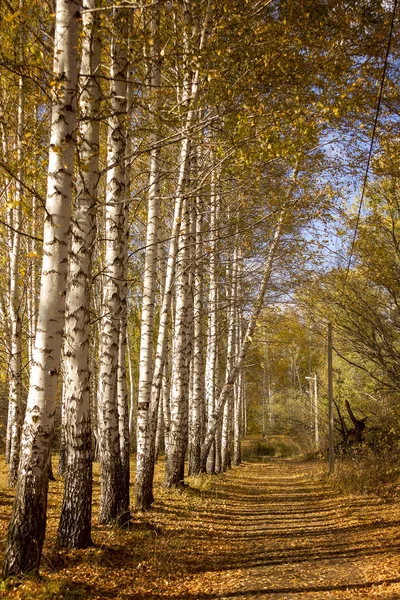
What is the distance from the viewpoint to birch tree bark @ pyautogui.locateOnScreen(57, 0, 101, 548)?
18.2ft

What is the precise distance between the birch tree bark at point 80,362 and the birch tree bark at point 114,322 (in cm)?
98

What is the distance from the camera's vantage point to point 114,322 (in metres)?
7.00

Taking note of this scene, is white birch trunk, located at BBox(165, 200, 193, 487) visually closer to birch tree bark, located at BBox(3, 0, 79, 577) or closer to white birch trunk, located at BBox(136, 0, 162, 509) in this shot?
white birch trunk, located at BBox(136, 0, 162, 509)

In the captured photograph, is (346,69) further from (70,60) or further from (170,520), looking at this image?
(170,520)

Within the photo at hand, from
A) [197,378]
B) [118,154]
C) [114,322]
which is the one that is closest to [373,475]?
[197,378]

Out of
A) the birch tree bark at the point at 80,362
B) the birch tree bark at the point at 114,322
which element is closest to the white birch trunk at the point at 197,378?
the birch tree bark at the point at 114,322

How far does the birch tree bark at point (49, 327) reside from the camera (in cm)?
452

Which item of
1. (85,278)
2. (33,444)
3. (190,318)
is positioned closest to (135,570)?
(33,444)

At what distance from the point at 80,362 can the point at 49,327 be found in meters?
1.08

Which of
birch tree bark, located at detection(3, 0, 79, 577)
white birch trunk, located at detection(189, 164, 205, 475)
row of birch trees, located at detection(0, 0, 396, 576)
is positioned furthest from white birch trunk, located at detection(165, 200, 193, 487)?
birch tree bark, located at detection(3, 0, 79, 577)

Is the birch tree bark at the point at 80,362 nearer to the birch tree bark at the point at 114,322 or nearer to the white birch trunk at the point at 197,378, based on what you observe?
the birch tree bark at the point at 114,322

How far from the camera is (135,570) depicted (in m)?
5.46

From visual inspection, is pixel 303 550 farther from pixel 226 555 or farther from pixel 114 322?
pixel 114 322

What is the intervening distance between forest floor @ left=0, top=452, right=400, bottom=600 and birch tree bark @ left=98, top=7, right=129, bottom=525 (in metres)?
0.44
